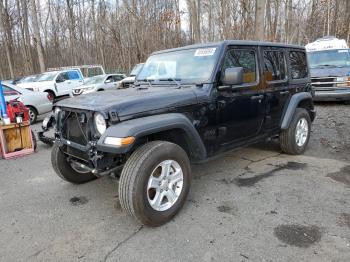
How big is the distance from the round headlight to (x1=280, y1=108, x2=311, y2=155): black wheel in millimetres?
3386

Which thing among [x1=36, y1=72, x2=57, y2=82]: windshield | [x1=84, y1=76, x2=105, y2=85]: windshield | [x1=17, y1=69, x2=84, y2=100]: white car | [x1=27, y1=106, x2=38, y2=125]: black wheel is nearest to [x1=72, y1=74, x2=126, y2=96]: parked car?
[x1=84, y1=76, x2=105, y2=85]: windshield

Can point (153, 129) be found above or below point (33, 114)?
above

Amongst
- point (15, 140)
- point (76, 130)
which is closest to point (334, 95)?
point (76, 130)

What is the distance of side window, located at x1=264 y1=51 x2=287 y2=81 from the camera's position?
471cm

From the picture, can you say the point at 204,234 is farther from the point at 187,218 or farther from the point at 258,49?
the point at 258,49

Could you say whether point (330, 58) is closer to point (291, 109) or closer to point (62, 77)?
point (291, 109)

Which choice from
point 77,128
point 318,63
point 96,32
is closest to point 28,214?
point 77,128

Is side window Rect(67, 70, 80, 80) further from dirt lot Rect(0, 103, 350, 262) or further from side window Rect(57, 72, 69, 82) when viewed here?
dirt lot Rect(0, 103, 350, 262)

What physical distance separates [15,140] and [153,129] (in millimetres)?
4530

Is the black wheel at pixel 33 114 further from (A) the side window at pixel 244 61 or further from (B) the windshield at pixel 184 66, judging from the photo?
(A) the side window at pixel 244 61

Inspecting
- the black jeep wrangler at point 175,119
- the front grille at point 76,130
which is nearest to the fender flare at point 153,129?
the black jeep wrangler at point 175,119

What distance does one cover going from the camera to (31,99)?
32.9 ft

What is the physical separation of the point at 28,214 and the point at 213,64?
2.96 metres

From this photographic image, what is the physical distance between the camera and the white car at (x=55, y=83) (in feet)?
47.8
